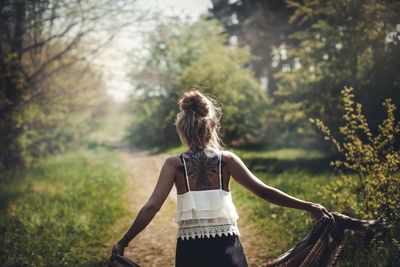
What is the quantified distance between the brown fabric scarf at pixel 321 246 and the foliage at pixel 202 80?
15317 millimetres

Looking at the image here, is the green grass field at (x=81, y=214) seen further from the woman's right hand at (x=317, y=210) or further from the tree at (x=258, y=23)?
the tree at (x=258, y=23)

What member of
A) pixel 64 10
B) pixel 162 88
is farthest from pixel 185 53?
pixel 64 10

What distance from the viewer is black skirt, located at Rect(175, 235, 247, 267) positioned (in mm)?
2637

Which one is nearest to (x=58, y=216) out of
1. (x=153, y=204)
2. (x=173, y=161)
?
(x=153, y=204)

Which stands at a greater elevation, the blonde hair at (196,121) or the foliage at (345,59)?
the foliage at (345,59)

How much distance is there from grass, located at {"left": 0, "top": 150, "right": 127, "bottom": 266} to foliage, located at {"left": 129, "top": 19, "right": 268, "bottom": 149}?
8119 millimetres

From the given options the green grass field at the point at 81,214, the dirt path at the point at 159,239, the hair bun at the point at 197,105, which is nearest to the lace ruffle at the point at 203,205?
the hair bun at the point at 197,105

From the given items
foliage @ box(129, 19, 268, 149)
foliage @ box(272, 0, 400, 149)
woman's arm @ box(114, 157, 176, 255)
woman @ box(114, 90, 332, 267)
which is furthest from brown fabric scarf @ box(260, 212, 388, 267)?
foliage @ box(129, 19, 268, 149)

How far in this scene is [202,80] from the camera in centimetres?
1920

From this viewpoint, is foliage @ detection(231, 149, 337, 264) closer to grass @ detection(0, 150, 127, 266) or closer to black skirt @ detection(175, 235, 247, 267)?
grass @ detection(0, 150, 127, 266)

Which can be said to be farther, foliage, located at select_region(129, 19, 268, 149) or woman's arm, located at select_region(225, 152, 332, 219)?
foliage, located at select_region(129, 19, 268, 149)

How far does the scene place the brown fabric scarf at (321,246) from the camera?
285cm

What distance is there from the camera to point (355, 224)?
3.02m

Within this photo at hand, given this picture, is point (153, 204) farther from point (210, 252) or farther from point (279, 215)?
point (279, 215)
